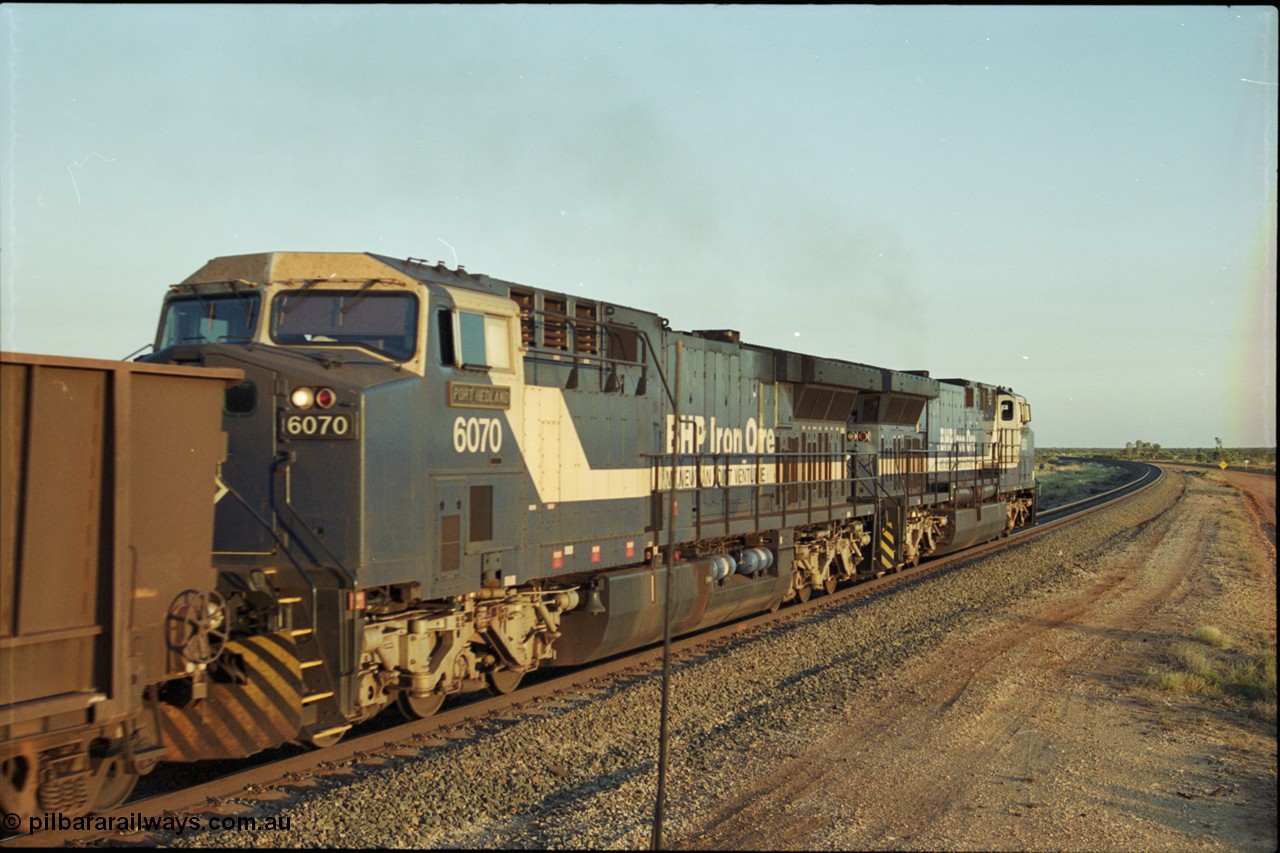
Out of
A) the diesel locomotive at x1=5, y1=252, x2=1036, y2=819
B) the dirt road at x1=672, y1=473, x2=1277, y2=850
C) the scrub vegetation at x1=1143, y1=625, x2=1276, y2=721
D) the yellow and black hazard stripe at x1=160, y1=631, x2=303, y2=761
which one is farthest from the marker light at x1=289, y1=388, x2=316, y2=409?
the scrub vegetation at x1=1143, y1=625, x2=1276, y2=721

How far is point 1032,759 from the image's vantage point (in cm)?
893

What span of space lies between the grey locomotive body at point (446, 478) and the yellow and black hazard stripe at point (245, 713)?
0.11ft

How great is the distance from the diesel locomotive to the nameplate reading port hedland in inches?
0.8

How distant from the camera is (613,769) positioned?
8445mm

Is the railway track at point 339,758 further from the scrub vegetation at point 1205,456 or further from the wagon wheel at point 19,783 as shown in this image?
the scrub vegetation at point 1205,456

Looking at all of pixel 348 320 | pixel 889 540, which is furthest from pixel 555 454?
pixel 889 540

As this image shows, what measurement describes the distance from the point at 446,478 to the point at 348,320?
1577 mm

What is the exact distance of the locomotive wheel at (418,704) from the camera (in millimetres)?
9430

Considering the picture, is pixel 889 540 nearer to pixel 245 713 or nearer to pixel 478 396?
pixel 478 396

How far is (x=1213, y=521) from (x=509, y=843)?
31.3m

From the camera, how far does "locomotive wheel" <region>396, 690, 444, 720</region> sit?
9430 millimetres

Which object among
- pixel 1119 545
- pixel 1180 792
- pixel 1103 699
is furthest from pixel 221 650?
pixel 1119 545

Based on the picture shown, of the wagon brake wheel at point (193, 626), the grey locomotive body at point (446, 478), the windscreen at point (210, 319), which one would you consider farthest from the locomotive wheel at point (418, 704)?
the windscreen at point (210, 319)

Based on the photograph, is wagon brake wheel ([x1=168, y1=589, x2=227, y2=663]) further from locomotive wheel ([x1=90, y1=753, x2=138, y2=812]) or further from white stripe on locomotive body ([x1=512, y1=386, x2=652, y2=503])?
white stripe on locomotive body ([x1=512, y1=386, x2=652, y2=503])
